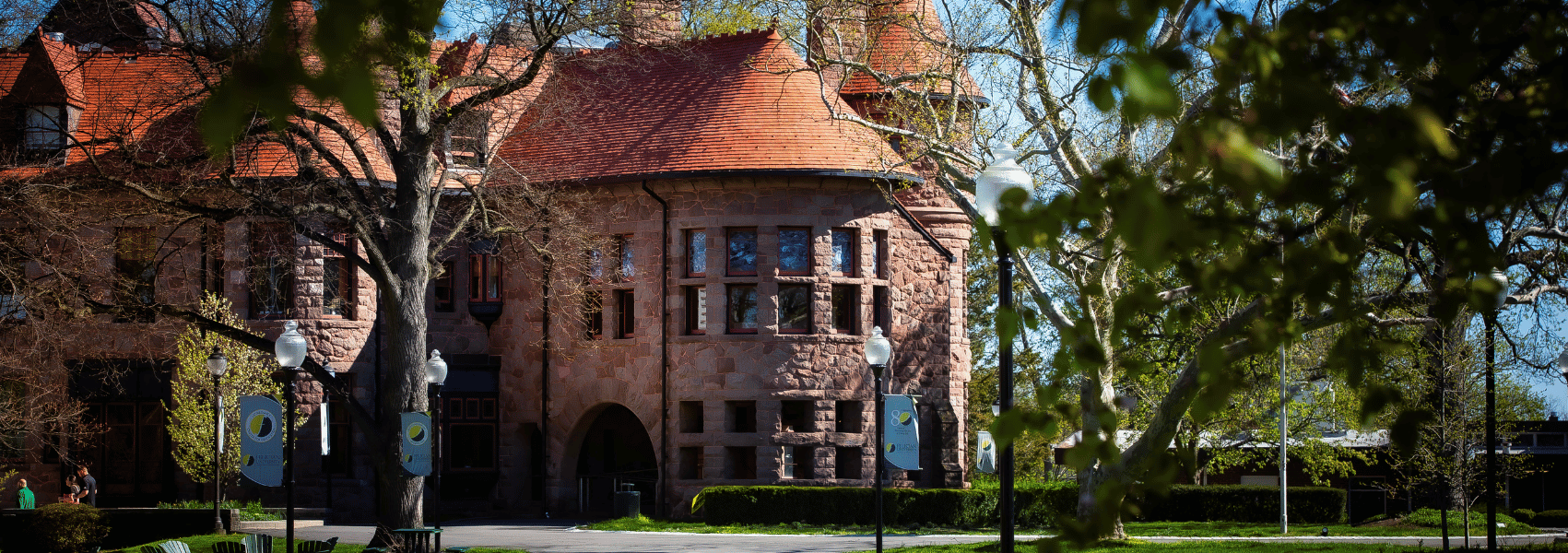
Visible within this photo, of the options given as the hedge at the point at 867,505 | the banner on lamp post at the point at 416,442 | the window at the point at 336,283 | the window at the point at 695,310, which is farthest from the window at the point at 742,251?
the banner on lamp post at the point at 416,442

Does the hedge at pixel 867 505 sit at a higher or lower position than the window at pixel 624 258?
lower

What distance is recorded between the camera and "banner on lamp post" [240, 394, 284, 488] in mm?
19672

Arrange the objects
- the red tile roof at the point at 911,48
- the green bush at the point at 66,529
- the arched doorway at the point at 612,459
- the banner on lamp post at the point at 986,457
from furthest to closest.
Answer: the arched doorway at the point at 612,459, the banner on lamp post at the point at 986,457, the green bush at the point at 66,529, the red tile roof at the point at 911,48

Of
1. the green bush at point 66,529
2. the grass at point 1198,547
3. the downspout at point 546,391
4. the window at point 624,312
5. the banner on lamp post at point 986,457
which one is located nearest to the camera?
the grass at point 1198,547

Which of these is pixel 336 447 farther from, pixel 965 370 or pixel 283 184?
pixel 965 370

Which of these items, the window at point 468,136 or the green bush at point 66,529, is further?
the window at point 468,136

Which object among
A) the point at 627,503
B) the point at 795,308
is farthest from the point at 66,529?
the point at 795,308

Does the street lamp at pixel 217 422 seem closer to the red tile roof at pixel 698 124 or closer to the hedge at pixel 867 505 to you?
the red tile roof at pixel 698 124

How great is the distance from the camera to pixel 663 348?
2709cm

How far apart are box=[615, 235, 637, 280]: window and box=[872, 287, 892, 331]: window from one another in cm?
485

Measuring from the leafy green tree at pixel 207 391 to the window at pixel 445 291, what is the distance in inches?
150

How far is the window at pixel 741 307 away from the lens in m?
26.8

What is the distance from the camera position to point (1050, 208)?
3.45 meters

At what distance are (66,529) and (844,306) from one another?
549 inches
